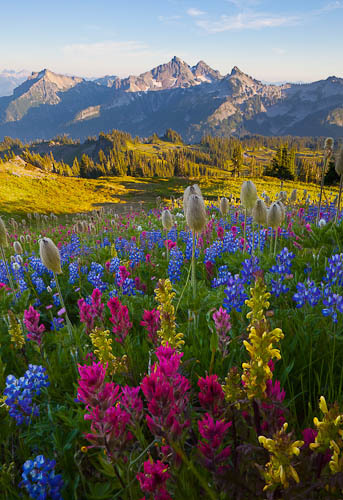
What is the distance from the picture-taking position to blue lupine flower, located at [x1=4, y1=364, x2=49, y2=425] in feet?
6.07

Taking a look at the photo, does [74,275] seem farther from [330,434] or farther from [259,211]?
[330,434]

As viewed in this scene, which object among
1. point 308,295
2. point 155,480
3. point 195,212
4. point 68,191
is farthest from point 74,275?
point 68,191

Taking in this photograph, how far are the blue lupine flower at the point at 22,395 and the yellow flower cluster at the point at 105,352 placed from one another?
43cm

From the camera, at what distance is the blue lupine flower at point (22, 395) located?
1849 millimetres

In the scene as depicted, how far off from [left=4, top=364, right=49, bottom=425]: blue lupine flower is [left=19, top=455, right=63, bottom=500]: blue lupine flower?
0.46 m

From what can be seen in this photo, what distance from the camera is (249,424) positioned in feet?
5.19

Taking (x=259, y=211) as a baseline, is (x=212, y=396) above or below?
below

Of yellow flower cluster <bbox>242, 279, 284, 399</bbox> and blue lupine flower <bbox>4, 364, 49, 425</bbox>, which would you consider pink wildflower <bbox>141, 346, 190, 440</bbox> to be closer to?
yellow flower cluster <bbox>242, 279, 284, 399</bbox>

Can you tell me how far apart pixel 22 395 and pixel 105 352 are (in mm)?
559

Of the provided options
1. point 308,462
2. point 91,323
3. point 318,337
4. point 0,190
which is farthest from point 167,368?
point 0,190

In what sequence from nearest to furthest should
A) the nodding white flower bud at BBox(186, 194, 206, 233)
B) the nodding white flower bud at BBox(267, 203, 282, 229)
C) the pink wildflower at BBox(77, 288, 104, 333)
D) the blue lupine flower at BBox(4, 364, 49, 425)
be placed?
the blue lupine flower at BBox(4, 364, 49, 425) → the pink wildflower at BBox(77, 288, 104, 333) → the nodding white flower bud at BBox(186, 194, 206, 233) → the nodding white flower bud at BBox(267, 203, 282, 229)

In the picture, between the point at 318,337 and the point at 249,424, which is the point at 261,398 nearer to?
the point at 249,424

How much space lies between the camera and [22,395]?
1855 mm

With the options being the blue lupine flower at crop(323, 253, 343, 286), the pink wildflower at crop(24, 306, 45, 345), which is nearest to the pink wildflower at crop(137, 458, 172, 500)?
the pink wildflower at crop(24, 306, 45, 345)
